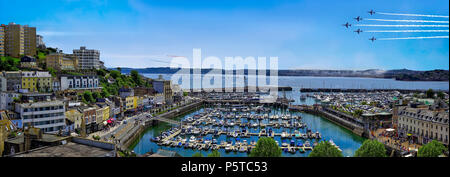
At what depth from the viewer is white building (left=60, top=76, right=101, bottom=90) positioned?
18531 mm

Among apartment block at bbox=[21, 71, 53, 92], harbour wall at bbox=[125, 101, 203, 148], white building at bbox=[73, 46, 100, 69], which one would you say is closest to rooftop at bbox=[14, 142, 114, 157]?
harbour wall at bbox=[125, 101, 203, 148]

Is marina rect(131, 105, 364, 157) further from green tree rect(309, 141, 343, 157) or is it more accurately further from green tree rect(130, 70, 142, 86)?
green tree rect(130, 70, 142, 86)

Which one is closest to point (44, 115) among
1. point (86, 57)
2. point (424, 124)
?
point (424, 124)

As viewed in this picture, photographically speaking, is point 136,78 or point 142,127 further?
point 136,78

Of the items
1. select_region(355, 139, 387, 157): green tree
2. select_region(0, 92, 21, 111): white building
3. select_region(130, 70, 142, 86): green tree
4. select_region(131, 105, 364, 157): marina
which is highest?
select_region(130, 70, 142, 86): green tree

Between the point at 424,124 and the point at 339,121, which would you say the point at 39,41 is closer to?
the point at 339,121

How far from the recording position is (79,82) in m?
19.6

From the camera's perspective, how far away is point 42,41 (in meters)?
28.8

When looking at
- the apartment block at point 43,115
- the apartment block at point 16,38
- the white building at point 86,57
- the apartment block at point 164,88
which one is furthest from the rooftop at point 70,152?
the white building at point 86,57

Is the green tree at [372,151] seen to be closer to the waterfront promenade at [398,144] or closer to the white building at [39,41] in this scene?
the waterfront promenade at [398,144]

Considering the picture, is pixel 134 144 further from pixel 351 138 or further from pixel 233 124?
pixel 351 138

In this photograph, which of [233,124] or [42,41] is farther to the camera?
[42,41]
